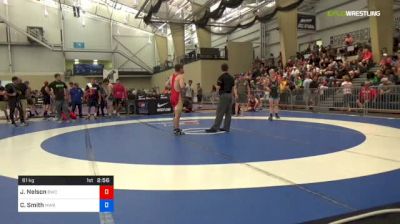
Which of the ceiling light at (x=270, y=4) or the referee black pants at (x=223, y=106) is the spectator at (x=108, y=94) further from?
the ceiling light at (x=270, y=4)

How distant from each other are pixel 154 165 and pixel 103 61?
1697 inches

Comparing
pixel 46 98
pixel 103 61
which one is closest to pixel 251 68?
→ pixel 46 98

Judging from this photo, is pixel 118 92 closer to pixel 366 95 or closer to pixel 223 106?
pixel 223 106

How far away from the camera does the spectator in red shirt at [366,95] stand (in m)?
13.1

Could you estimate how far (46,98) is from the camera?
1672 cm

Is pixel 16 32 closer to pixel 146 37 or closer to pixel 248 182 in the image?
pixel 146 37

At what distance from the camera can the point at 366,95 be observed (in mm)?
13336

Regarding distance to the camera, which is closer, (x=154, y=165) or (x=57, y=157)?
(x=154, y=165)
